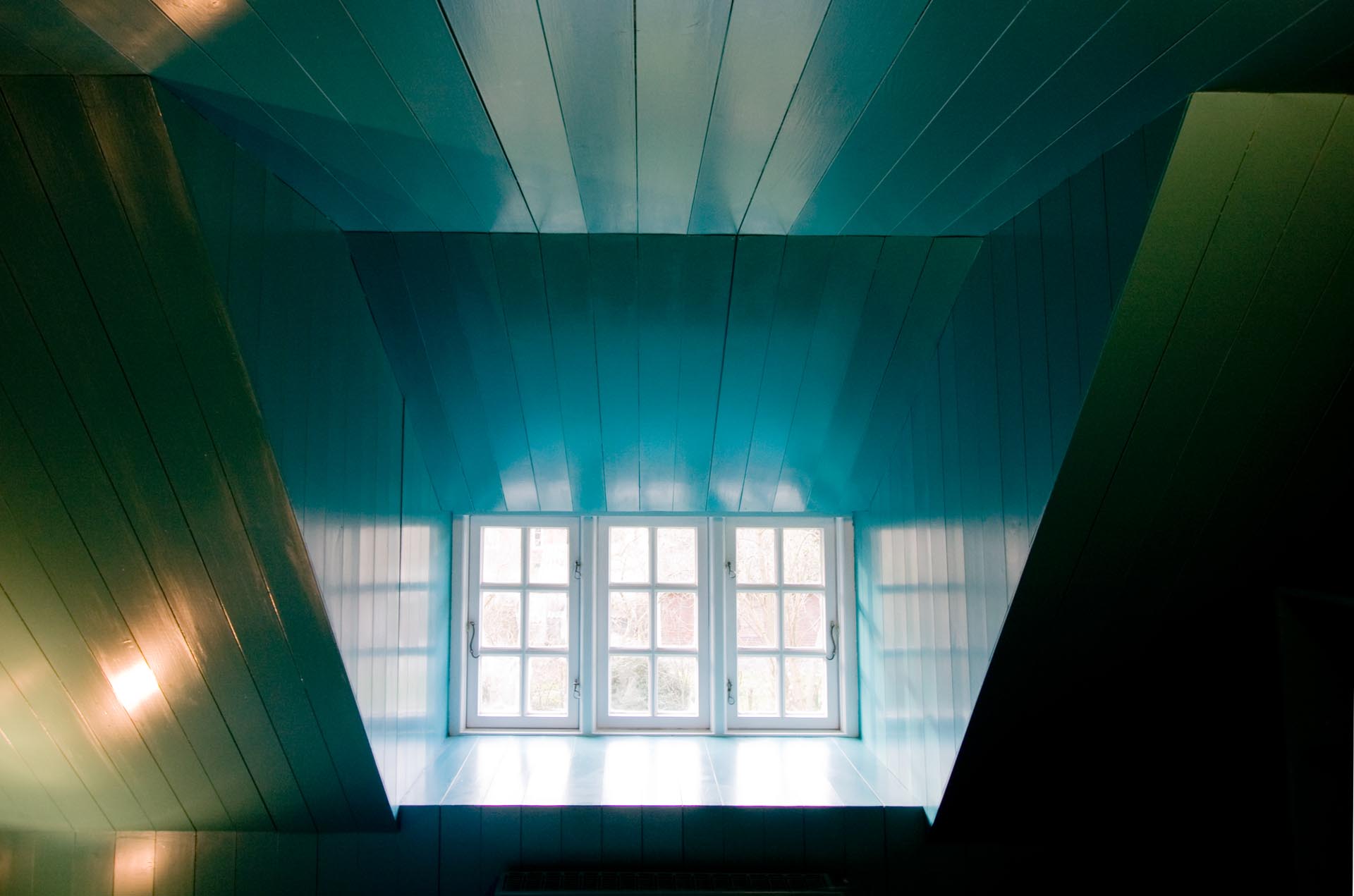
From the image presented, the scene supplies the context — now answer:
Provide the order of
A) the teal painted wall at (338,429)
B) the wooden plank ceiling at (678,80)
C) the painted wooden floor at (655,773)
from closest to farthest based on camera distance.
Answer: the wooden plank ceiling at (678,80) < the teal painted wall at (338,429) < the painted wooden floor at (655,773)

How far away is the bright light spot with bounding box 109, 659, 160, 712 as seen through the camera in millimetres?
1888

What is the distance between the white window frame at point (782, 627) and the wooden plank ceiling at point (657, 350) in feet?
1.19

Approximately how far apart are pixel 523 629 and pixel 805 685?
1.12 m

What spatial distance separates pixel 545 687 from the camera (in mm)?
3211

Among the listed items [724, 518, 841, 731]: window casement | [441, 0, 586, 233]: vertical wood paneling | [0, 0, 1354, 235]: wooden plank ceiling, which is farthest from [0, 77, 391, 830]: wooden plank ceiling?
[724, 518, 841, 731]: window casement

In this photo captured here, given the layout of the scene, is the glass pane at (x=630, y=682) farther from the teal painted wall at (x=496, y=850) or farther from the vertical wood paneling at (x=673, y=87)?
the vertical wood paneling at (x=673, y=87)

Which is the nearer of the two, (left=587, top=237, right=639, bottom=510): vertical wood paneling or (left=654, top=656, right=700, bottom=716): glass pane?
(left=587, top=237, right=639, bottom=510): vertical wood paneling

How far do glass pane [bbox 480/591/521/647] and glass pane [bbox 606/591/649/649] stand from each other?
36 cm

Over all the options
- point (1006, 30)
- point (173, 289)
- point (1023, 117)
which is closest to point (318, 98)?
point (173, 289)

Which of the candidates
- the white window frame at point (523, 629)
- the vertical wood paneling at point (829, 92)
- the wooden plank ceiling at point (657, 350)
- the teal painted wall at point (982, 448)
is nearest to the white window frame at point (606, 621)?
the white window frame at point (523, 629)

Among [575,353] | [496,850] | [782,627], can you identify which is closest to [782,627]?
[782,627]

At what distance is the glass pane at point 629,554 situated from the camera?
3.24m

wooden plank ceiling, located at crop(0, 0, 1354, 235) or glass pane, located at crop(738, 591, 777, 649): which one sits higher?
wooden plank ceiling, located at crop(0, 0, 1354, 235)

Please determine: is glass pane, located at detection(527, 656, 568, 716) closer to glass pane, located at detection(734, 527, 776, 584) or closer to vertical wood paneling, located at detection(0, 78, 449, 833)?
vertical wood paneling, located at detection(0, 78, 449, 833)
